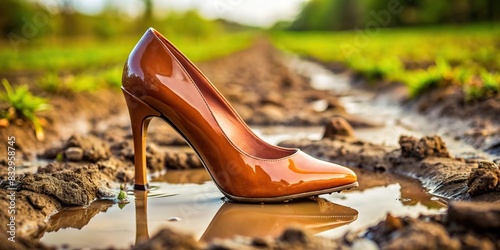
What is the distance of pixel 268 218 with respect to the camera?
8.82ft

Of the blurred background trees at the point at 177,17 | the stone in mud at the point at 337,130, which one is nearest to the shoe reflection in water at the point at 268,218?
the stone in mud at the point at 337,130

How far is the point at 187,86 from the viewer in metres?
3.05

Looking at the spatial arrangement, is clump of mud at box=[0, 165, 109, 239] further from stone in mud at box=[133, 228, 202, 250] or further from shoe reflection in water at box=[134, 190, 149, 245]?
stone in mud at box=[133, 228, 202, 250]

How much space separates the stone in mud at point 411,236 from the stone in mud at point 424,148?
166 centimetres

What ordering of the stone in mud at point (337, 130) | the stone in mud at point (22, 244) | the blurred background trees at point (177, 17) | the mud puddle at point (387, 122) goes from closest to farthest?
the stone in mud at point (22, 244)
the stone in mud at point (337, 130)
the mud puddle at point (387, 122)
the blurred background trees at point (177, 17)

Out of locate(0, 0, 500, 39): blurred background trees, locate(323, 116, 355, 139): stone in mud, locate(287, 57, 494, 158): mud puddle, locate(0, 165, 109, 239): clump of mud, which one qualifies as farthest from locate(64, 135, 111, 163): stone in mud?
locate(0, 0, 500, 39): blurred background trees

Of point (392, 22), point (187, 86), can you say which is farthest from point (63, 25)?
point (187, 86)

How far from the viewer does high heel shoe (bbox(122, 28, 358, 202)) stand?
2904 mm

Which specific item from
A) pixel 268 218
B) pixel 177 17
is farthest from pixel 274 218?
pixel 177 17

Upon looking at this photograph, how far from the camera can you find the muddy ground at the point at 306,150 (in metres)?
2.00

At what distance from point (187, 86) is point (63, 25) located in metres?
43.4

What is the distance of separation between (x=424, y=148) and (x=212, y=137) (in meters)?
1.59

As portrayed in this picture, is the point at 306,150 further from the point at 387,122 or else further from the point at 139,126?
the point at 387,122

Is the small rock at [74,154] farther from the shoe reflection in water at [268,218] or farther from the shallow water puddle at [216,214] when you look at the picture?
the shoe reflection in water at [268,218]
